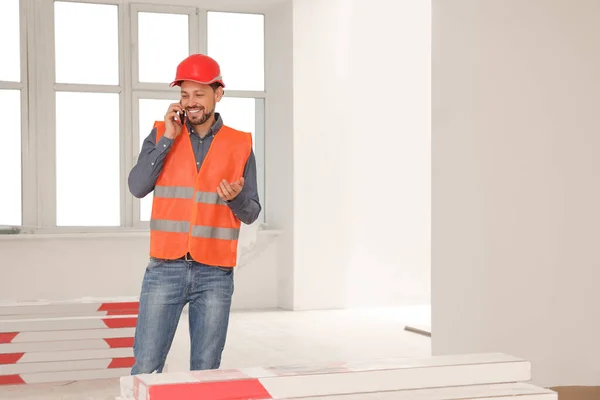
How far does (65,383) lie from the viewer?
484 cm

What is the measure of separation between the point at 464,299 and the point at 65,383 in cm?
232

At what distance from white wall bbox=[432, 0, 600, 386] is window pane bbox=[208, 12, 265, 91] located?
4.14 m

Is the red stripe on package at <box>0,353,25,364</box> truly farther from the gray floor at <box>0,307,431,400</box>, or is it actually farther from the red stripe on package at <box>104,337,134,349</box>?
the red stripe on package at <box>104,337,134,349</box>

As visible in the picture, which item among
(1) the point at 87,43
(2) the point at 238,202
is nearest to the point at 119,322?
(2) the point at 238,202

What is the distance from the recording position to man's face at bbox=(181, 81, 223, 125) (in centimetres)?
288

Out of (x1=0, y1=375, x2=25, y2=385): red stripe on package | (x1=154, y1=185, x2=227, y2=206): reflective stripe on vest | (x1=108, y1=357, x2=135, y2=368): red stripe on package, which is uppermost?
(x1=154, y1=185, x2=227, y2=206): reflective stripe on vest

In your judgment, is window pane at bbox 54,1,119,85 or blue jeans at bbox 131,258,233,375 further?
window pane at bbox 54,1,119,85

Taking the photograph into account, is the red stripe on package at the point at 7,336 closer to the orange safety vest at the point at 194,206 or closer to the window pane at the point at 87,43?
the orange safety vest at the point at 194,206

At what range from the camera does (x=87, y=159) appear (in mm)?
8172

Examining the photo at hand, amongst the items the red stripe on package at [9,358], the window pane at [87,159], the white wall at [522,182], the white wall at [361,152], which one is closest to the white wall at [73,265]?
the window pane at [87,159]

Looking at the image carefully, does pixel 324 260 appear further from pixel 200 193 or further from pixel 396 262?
pixel 200 193

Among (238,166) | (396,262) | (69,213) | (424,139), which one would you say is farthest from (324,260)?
(238,166)

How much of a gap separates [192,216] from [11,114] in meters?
5.60

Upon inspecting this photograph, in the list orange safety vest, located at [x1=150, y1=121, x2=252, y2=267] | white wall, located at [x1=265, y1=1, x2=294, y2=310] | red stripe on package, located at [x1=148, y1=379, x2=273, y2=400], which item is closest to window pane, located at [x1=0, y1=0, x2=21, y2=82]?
white wall, located at [x1=265, y1=1, x2=294, y2=310]
